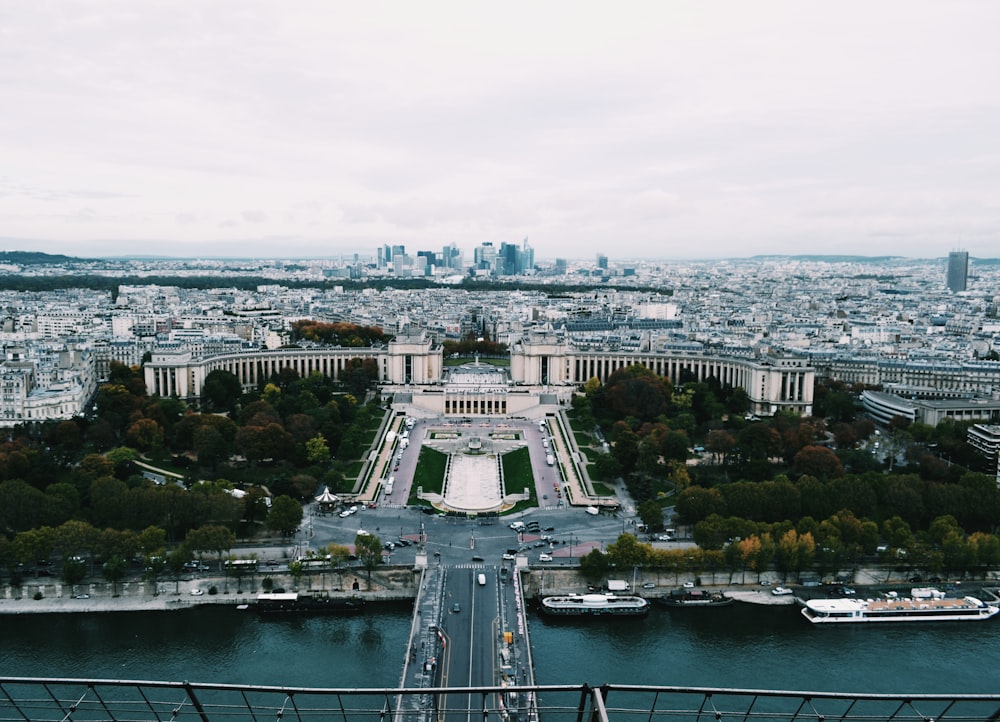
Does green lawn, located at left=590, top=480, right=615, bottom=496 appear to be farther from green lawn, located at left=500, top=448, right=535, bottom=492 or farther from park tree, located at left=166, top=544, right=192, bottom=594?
park tree, located at left=166, top=544, right=192, bottom=594

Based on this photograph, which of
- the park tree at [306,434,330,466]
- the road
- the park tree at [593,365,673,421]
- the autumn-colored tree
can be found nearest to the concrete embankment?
the road

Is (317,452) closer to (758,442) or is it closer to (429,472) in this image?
(429,472)

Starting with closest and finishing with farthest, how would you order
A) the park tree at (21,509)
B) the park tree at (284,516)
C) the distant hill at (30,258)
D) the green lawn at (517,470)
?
the park tree at (21,509)
the park tree at (284,516)
the green lawn at (517,470)
the distant hill at (30,258)

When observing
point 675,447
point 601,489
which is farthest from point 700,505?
point 675,447

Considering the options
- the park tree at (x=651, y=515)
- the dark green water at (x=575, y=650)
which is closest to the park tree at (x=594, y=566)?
the dark green water at (x=575, y=650)

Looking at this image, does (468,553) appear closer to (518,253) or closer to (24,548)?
(24,548)

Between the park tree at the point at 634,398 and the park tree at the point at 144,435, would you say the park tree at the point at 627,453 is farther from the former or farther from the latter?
the park tree at the point at 144,435
